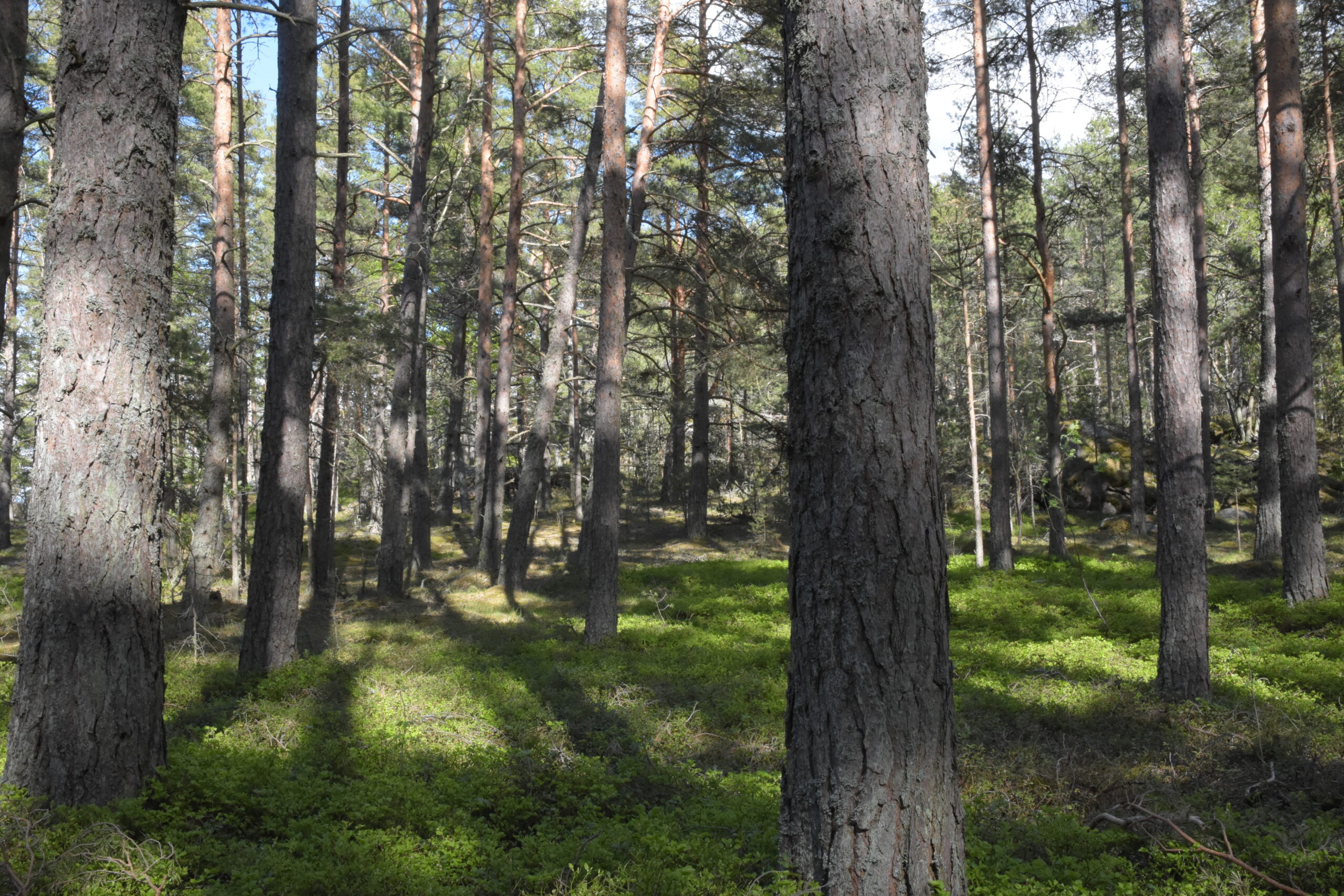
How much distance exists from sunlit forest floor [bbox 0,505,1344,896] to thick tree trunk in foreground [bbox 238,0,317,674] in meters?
0.52

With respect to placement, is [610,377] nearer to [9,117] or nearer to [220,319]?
[9,117]

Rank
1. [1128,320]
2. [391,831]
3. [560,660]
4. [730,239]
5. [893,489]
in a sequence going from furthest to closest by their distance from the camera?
[1128,320] < [730,239] < [560,660] < [391,831] < [893,489]

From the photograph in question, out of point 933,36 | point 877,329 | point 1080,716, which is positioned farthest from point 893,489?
point 933,36

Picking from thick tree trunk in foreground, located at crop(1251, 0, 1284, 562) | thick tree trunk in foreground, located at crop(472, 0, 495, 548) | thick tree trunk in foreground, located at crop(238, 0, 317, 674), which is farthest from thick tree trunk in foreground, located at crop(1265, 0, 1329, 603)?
thick tree trunk in foreground, located at crop(472, 0, 495, 548)

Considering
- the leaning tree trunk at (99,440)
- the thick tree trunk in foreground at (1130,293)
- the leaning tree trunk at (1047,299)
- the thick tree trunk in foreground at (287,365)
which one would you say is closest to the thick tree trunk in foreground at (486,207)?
the thick tree trunk in foreground at (287,365)

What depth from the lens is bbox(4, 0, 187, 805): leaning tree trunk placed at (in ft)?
13.1

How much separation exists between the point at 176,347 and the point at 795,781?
12.8m

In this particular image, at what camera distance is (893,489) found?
114 inches

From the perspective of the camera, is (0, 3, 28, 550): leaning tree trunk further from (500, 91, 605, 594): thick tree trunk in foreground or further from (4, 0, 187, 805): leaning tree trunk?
(500, 91, 605, 594): thick tree trunk in foreground

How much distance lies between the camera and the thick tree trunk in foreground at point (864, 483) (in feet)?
9.31

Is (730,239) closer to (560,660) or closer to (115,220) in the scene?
(560,660)

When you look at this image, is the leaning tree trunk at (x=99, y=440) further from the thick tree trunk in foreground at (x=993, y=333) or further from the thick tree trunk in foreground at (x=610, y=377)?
the thick tree trunk in foreground at (x=993, y=333)

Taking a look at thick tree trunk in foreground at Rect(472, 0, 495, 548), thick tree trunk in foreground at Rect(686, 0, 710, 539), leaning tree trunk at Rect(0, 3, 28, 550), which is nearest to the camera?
leaning tree trunk at Rect(0, 3, 28, 550)

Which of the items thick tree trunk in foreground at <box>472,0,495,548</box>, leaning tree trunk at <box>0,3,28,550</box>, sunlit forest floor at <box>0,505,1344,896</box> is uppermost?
thick tree trunk in foreground at <box>472,0,495,548</box>
